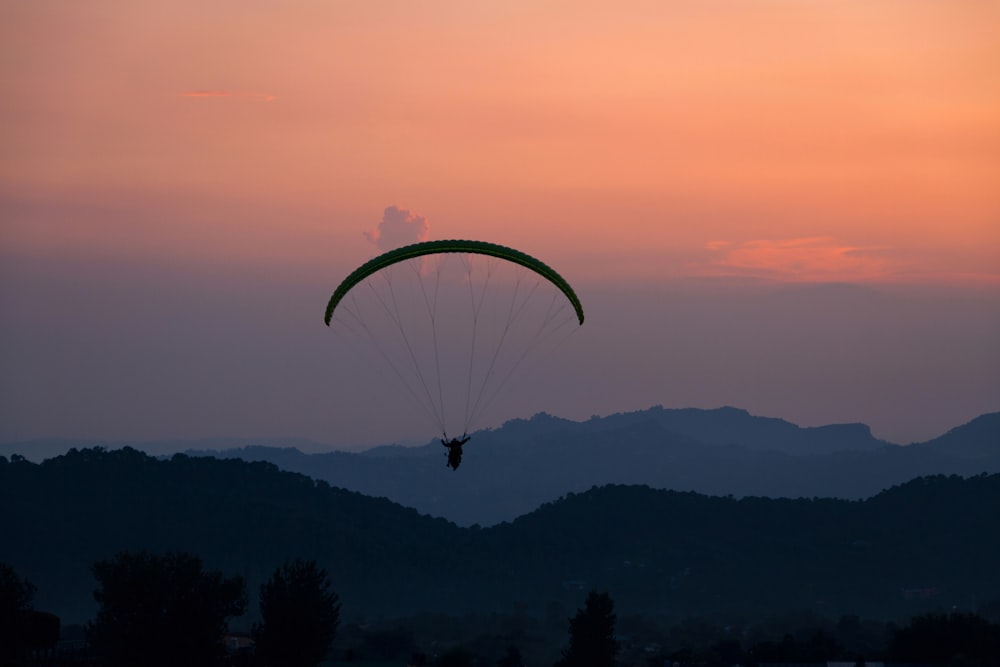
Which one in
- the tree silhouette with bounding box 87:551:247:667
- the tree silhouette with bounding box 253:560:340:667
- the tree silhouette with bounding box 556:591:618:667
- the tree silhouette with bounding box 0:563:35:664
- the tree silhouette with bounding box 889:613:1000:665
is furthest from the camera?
the tree silhouette with bounding box 889:613:1000:665

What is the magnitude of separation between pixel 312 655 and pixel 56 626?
2275cm

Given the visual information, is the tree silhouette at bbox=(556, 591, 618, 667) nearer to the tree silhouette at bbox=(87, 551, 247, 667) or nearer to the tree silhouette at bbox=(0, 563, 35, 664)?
the tree silhouette at bbox=(87, 551, 247, 667)

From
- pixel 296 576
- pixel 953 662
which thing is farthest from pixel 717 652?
pixel 296 576

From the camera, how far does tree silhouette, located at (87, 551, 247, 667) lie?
106 meters

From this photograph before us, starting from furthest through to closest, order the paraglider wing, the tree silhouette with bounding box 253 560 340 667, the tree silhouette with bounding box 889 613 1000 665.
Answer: the tree silhouette with bounding box 889 613 1000 665 < the tree silhouette with bounding box 253 560 340 667 < the paraglider wing

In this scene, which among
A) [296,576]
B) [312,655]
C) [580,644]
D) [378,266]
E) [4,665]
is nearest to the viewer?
[378,266]

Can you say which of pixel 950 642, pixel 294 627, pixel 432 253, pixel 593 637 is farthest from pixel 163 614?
pixel 950 642

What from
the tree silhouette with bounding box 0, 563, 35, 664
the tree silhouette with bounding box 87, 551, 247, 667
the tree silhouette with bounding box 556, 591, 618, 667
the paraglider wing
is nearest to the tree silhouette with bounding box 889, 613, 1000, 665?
the tree silhouette with bounding box 556, 591, 618, 667

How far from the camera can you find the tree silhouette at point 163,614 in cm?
10569

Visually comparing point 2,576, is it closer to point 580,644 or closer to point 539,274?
point 539,274

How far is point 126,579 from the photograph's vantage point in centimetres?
11131

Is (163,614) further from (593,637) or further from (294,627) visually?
(593,637)

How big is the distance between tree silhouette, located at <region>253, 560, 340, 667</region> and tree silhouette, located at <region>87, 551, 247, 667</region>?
2.99 m

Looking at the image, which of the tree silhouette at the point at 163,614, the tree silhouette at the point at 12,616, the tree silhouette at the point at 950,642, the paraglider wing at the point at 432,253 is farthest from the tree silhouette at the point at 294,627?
the tree silhouette at the point at 950,642
